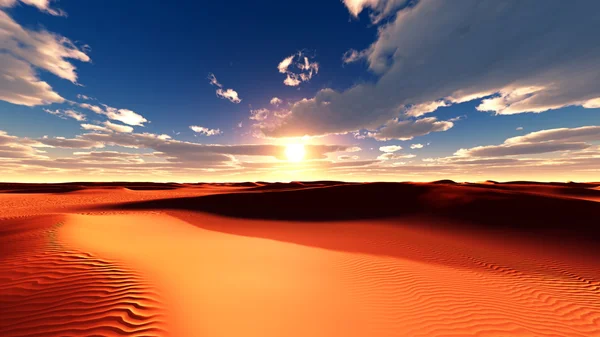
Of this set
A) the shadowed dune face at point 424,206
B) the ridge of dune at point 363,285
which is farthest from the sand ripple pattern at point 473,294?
the shadowed dune face at point 424,206

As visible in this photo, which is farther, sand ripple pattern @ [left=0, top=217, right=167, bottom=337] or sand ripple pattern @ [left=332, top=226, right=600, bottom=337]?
sand ripple pattern @ [left=332, top=226, right=600, bottom=337]

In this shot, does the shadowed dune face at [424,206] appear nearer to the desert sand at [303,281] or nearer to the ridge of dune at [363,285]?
the desert sand at [303,281]

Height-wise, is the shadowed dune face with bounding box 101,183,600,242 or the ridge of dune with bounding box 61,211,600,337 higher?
the shadowed dune face with bounding box 101,183,600,242

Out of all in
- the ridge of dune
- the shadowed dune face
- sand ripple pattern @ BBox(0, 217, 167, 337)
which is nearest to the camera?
sand ripple pattern @ BBox(0, 217, 167, 337)

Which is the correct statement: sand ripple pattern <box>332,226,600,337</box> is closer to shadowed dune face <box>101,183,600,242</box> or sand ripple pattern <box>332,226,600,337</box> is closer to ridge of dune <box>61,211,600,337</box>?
ridge of dune <box>61,211,600,337</box>

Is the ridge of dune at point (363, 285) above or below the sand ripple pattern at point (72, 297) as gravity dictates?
below

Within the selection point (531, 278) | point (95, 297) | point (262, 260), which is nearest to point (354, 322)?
point (262, 260)

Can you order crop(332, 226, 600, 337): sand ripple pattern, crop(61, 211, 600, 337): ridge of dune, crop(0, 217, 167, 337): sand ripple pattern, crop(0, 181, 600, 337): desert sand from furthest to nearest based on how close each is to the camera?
crop(332, 226, 600, 337): sand ripple pattern → crop(61, 211, 600, 337): ridge of dune → crop(0, 181, 600, 337): desert sand → crop(0, 217, 167, 337): sand ripple pattern

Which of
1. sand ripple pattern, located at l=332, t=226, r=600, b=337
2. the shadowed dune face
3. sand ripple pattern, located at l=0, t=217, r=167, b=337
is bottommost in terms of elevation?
sand ripple pattern, located at l=332, t=226, r=600, b=337

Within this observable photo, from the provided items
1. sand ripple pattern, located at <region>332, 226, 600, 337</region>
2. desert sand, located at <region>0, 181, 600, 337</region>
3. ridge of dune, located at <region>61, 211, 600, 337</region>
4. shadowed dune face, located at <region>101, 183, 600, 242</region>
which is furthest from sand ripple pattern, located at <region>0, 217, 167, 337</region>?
shadowed dune face, located at <region>101, 183, 600, 242</region>

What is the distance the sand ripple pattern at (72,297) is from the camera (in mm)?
3518

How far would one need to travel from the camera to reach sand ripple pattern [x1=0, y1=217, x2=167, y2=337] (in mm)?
3518

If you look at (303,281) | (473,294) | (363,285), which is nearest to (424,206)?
(473,294)

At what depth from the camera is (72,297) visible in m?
4.05
